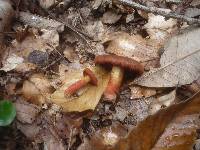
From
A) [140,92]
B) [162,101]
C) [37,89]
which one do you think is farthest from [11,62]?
[162,101]

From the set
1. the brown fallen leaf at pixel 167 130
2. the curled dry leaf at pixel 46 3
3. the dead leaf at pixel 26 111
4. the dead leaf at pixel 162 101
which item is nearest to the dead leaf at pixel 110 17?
the curled dry leaf at pixel 46 3

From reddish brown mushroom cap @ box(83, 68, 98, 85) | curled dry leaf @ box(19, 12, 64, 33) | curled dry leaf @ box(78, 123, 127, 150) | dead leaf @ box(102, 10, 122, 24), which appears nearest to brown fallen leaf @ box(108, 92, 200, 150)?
curled dry leaf @ box(78, 123, 127, 150)

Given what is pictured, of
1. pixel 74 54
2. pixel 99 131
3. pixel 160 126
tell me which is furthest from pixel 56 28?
pixel 160 126

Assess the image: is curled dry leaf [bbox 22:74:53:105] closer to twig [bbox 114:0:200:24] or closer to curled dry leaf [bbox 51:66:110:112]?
curled dry leaf [bbox 51:66:110:112]

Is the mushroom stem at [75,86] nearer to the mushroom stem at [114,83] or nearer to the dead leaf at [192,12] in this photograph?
the mushroom stem at [114,83]

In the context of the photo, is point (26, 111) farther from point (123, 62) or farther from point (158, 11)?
point (158, 11)
